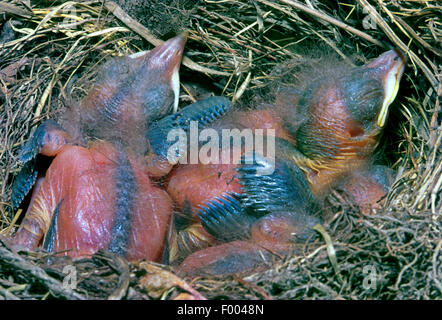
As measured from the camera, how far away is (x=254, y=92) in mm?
1964

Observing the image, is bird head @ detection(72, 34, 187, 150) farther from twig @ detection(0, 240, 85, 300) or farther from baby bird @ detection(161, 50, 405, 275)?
twig @ detection(0, 240, 85, 300)

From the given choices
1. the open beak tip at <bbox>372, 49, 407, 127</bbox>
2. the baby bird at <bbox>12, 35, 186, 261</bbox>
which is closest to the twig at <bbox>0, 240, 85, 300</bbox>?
the baby bird at <bbox>12, 35, 186, 261</bbox>

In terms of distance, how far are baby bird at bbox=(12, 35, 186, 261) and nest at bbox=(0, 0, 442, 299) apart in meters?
0.14

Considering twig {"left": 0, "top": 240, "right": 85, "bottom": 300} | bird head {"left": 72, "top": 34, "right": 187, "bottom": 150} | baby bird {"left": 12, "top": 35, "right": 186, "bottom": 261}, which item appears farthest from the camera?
bird head {"left": 72, "top": 34, "right": 187, "bottom": 150}

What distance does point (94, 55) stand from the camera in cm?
203

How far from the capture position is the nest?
3.99 ft

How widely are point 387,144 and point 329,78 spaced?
0.39m

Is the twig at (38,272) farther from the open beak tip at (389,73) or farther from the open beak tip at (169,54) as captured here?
the open beak tip at (389,73)

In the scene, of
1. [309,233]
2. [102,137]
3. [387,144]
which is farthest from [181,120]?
[387,144]

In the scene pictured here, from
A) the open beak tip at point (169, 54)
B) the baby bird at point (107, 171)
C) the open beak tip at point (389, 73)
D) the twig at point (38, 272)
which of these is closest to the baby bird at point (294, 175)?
the open beak tip at point (389, 73)

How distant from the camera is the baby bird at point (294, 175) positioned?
153cm

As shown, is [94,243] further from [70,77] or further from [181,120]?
[70,77]

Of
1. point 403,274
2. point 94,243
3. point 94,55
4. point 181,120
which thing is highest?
point 94,55

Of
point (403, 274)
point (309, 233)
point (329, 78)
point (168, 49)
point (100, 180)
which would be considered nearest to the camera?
point (403, 274)
